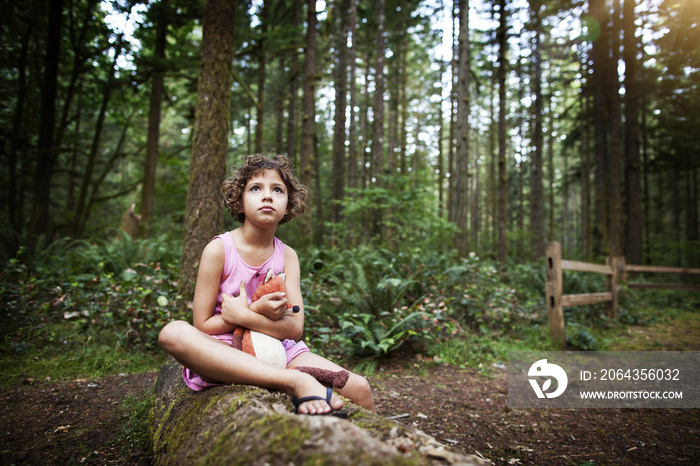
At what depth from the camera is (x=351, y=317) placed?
4.73 meters

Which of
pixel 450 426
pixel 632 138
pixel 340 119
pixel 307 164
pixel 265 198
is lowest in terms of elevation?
pixel 450 426

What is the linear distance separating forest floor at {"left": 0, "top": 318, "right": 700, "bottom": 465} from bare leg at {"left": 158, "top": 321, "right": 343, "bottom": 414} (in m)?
1.01

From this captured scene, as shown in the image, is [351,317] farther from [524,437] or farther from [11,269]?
[11,269]

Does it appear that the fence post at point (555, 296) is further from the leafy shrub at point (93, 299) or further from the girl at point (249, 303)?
the leafy shrub at point (93, 299)

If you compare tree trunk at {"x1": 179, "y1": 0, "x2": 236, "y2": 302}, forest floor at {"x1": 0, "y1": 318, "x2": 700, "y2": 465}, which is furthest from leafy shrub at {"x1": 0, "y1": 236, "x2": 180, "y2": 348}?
forest floor at {"x1": 0, "y1": 318, "x2": 700, "y2": 465}

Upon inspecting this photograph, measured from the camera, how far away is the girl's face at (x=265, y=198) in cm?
200

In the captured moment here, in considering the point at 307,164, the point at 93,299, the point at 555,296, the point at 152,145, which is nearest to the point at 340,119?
the point at 307,164

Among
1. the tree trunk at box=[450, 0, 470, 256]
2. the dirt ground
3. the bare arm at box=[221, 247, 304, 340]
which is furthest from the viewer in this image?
the tree trunk at box=[450, 0, 470, 256]

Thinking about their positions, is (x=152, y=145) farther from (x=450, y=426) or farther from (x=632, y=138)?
(x=632, y=138)

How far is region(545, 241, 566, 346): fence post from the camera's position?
17.1 ft

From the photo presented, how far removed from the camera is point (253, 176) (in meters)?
2.11

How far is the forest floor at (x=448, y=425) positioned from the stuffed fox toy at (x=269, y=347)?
1.11 metres

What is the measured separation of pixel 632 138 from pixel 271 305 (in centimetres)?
1650

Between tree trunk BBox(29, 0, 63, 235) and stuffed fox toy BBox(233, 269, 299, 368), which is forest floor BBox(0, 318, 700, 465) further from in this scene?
tree trunk BBox(29, 0, 63, 235)
